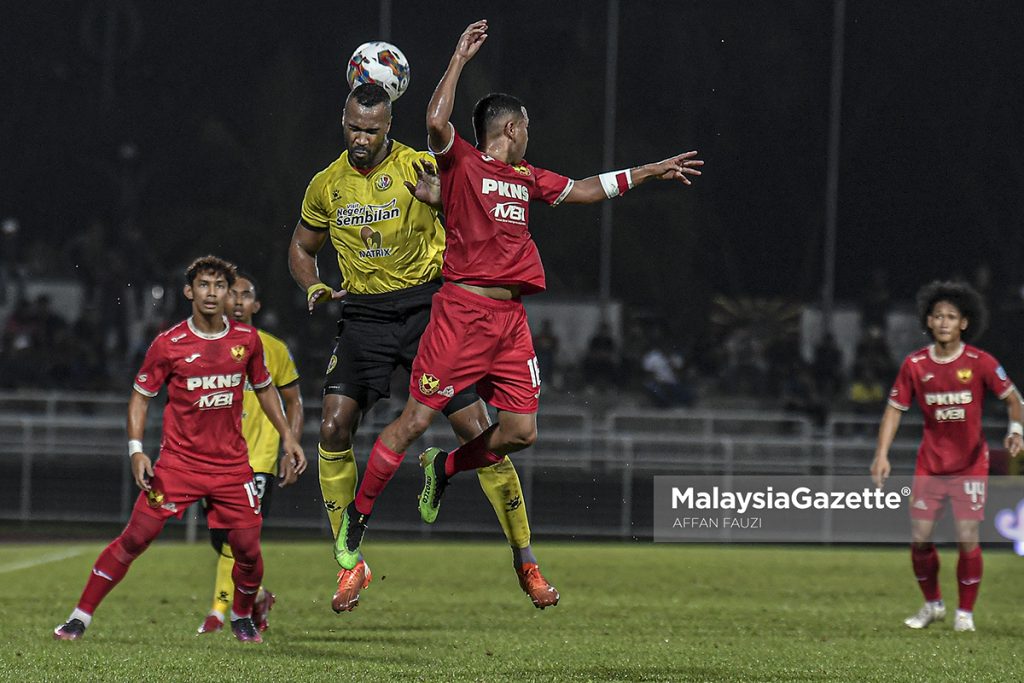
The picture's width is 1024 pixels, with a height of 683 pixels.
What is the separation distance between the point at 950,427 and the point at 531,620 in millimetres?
2853

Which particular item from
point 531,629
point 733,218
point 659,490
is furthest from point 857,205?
point 531,629

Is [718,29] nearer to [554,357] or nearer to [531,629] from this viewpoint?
[554,357]

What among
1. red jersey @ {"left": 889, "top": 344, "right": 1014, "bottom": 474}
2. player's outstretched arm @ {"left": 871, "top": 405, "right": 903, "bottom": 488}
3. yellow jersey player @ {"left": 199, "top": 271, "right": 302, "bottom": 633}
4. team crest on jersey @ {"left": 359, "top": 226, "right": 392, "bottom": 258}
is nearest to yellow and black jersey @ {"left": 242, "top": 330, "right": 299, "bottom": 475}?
yellow jersey player @ {"left": 199, "top": 271, "right": 302, "bottom": 633}

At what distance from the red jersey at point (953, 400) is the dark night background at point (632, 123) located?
10104mm

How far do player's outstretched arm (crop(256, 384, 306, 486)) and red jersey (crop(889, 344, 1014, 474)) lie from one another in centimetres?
383

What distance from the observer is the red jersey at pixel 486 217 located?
7.14 metres

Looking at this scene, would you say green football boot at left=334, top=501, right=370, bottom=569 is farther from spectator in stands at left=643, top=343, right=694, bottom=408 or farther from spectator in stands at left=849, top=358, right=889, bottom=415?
spectator in stands at left=849, top=358, right=889, bottom=415

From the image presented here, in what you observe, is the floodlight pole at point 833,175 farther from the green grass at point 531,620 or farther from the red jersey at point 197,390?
the red jersey at point 197,390

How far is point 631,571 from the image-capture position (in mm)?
13609

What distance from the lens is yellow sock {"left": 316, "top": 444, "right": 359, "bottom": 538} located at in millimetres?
8062

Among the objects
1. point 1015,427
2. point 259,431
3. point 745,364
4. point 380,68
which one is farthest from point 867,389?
point 380,68

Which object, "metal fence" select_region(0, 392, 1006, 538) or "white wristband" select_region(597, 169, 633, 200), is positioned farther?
"metal fence" select_region(0, 392, 1006, 538)

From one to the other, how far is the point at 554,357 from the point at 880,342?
13.6ft

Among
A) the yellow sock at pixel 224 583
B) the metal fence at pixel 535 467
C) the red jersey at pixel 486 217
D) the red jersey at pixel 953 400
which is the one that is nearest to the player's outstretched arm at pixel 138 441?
the yellow sock at pixel 224 583
